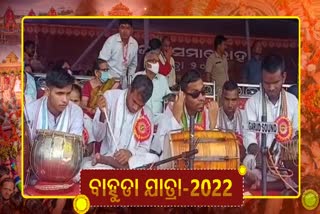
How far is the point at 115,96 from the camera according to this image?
14.8 feet

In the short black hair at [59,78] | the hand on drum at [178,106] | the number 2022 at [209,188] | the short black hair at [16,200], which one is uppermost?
the short black hair at [59,78]

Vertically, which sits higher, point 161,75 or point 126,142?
point 161,75

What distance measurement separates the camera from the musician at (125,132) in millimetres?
4484

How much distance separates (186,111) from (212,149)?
0.25 metres

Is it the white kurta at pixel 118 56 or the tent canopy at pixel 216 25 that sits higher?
the tent canopy at pixel 216 25

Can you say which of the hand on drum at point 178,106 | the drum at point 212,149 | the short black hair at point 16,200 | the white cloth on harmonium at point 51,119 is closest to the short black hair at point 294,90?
the drum at point 212,149

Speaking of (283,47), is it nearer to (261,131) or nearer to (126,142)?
(261,131)

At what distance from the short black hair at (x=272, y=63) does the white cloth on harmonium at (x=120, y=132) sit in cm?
68

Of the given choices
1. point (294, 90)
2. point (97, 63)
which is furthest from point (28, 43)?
point (294, 90)

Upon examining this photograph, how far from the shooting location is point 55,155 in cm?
448

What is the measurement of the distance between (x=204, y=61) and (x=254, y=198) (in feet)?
2.63

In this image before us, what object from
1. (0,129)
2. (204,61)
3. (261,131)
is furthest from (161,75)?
(0,129)

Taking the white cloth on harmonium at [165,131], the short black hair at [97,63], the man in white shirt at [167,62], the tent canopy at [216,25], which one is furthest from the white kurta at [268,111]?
the short black hair at [97,63]

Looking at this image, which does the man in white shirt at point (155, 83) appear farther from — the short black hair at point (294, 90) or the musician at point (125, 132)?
the short black hair at point (294, 90)
